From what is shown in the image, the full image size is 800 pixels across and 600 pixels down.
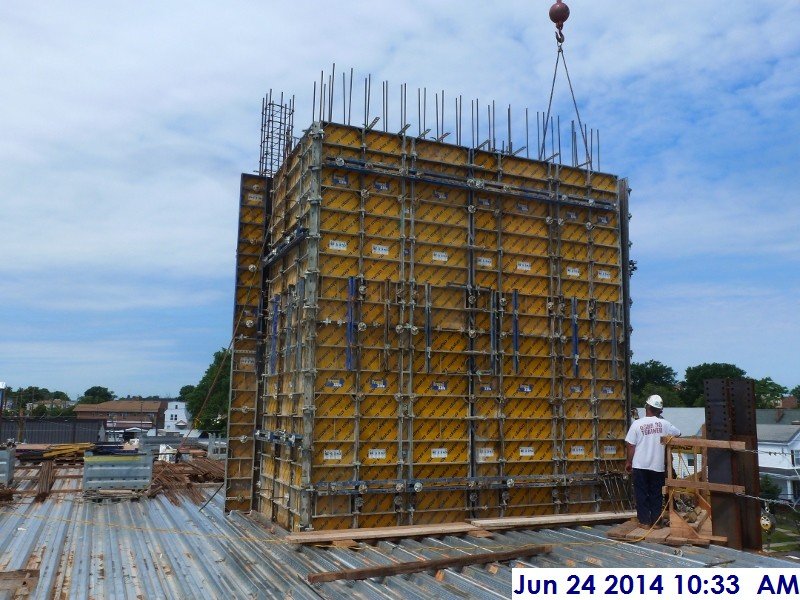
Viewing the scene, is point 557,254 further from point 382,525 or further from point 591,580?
point 591,580

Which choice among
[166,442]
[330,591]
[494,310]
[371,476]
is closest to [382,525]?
[371,476]

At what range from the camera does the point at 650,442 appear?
40.6 ft

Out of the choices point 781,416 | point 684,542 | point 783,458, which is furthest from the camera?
point 781,416

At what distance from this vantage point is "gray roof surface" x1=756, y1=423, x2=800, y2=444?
172ft

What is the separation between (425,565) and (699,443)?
5613 millimetres

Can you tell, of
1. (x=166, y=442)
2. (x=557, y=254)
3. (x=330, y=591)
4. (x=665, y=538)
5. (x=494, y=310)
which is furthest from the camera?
(x=166, y=442)

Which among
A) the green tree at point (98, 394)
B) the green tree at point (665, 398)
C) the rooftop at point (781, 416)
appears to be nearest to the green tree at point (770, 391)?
the green tree at point (665, 398)

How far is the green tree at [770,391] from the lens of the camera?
301 feet

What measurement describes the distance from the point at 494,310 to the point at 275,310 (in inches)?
222

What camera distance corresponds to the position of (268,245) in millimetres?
17688

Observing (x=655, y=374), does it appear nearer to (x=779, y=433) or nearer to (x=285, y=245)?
(x=779, y=433)

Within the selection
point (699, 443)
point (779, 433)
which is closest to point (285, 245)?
point (699, 443)

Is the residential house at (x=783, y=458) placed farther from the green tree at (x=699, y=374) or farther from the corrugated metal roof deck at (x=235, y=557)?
the corrugated metal roof deck at (x=235, y=557)

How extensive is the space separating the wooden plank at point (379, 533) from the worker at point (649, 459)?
3.43 m
